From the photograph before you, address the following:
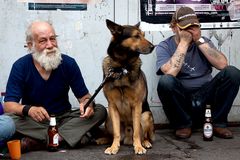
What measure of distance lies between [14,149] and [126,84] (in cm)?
130

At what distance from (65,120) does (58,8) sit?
149 centimetres

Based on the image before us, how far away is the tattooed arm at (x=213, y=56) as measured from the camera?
231 inches

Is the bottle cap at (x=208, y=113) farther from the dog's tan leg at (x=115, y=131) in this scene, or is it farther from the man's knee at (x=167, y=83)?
the dog's tan leg at (x=115, y=131)

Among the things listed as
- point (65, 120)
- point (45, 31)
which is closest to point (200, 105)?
point (65, 120)

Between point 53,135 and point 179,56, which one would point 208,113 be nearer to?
point 179,56

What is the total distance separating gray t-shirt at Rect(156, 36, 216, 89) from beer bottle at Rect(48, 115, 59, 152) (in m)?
1.50

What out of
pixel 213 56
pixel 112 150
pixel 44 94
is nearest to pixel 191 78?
pixel 213 56

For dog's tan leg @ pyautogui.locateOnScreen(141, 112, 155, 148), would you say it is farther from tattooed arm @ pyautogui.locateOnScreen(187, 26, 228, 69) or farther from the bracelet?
the bracelet

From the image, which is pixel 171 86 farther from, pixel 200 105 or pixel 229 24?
pixel 229 24

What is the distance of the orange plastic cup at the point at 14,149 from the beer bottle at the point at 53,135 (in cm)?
39

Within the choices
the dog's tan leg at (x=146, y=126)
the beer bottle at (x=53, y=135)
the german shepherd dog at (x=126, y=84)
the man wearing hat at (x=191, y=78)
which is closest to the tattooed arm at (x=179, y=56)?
the man wearing hat at (x=191, y=78)

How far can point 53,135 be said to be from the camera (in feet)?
16.6

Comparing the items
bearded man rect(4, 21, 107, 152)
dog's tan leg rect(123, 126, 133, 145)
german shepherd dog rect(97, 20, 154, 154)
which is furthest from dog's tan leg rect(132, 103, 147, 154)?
bearded man rect(4, 21, 107, 152)

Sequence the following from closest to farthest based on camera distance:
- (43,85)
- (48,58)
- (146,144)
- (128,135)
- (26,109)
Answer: (26,109) < (48,58) < (43,85) < (146,144) < (128,135)
